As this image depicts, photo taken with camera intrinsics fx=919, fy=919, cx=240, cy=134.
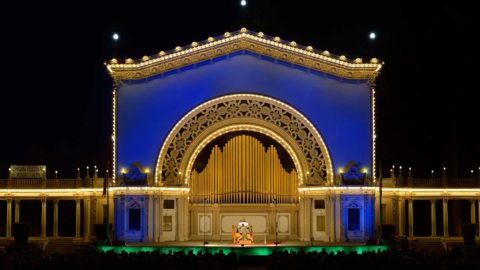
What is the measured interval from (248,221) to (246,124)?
5076 millimetres

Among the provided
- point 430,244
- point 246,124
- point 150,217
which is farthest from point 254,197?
point 430,244

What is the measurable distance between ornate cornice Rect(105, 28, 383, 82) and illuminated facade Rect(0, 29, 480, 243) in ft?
0.16

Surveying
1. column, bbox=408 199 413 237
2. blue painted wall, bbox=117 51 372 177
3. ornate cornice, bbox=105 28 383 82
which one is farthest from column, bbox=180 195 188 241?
column, bbox=408 199 413 237

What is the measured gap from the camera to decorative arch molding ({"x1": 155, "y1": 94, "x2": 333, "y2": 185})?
149 ft

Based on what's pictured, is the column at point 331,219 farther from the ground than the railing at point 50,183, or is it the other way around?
the railing at point 50,183

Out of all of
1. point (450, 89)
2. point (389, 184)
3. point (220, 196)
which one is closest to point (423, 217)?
point (450, 89)

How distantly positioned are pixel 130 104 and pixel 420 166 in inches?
849

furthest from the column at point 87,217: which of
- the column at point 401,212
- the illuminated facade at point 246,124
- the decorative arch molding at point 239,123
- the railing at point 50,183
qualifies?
the column at point 401,212

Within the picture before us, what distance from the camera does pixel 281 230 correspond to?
4703 centimetres

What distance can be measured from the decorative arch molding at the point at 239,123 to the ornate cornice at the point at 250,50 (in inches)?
93.9

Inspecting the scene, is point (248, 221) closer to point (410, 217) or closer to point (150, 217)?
point (150, 217)

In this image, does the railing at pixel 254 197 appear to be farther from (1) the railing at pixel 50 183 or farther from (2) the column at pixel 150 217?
(2) the column at pixel 150 217

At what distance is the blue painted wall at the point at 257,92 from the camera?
148 feet

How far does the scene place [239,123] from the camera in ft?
150
